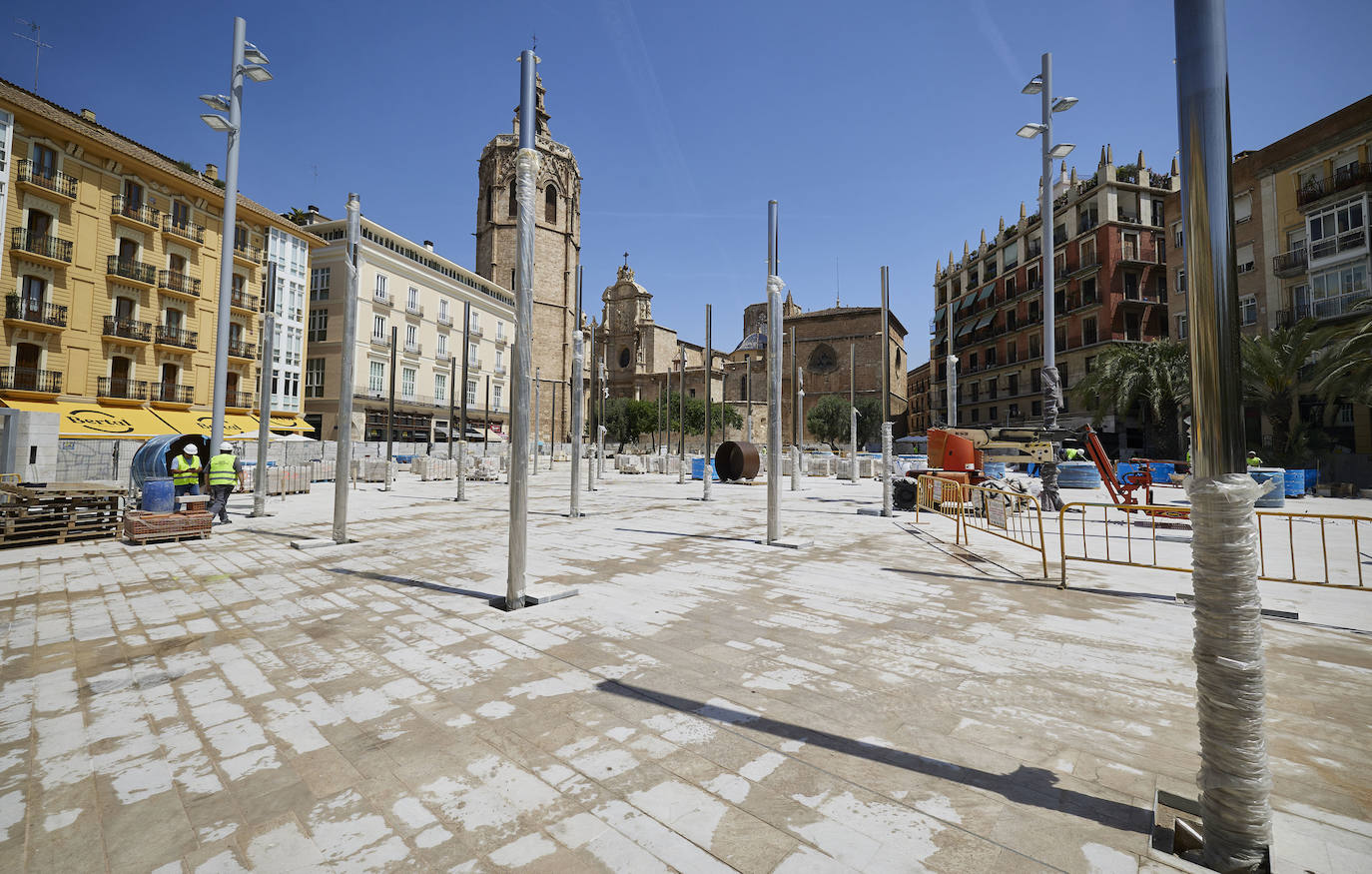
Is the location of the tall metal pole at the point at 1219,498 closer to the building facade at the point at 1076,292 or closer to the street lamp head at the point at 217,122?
the street lamp head at the point at 217,122

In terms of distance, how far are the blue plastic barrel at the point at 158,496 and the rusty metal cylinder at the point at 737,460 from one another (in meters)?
19.2

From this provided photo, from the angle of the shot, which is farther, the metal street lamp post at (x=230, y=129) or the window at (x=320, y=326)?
the window at (x=320, y=326)

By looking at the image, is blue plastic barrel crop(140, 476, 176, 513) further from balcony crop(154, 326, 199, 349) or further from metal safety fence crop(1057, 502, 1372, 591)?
balcony crop(154, 326, 199, 349)

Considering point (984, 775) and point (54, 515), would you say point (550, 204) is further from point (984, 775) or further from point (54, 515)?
point (984, 775)

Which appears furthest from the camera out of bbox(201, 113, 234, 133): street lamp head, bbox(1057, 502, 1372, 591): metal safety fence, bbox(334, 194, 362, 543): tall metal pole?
bbox(201, 113, 234, 133): street lamp head

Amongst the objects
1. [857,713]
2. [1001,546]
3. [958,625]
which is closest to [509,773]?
[857,713]

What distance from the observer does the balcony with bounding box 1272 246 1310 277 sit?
85.8 ft

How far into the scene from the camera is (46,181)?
75.8 feet

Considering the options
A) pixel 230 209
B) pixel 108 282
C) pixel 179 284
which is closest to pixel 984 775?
pixel 230 209

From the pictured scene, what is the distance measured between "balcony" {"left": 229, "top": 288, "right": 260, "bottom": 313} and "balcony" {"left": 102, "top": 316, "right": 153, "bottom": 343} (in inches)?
185

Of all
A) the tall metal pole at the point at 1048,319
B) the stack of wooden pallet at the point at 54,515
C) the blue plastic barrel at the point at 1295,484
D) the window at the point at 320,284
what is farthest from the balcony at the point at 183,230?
the blue plastic barrel at the point at 1295,484

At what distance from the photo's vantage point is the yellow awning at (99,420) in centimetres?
2188

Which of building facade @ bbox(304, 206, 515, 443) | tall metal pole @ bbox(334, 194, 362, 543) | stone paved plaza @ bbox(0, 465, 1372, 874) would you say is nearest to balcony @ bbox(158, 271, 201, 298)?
building facade @ bbox(304, 206, 515, 443)

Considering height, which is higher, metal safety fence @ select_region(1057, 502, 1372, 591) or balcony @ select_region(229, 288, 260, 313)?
balcony @ select_region(229, 288, 260, 313)
